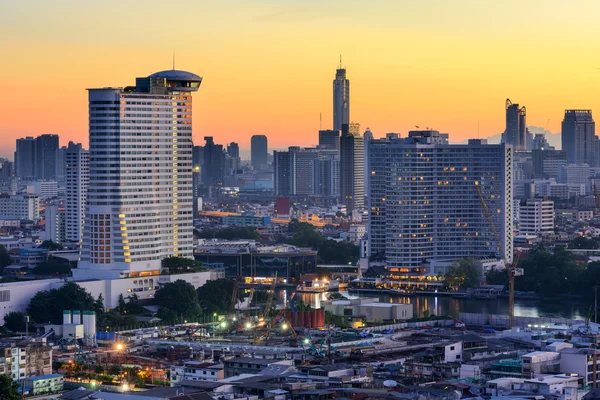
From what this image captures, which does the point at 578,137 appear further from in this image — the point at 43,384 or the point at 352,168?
the point at 43,384

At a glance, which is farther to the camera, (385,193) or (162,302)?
(385,193)

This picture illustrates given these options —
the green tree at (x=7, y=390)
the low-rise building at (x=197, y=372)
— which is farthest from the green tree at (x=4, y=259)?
the green tree at (x=7, y=390)

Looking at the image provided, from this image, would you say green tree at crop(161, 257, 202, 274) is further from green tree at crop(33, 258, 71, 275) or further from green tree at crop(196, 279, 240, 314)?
green tree at crop(33, 258, 71, 275)

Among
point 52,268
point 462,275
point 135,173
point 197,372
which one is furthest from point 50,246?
point 197,372

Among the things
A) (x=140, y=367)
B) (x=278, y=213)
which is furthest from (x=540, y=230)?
(x=140, y=367)

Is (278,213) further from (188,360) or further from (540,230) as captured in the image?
(188,360)

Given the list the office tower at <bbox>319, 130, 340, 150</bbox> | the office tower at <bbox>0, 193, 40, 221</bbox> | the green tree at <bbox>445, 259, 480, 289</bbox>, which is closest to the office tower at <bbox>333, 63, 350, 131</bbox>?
the office tower at <bbox>319, 130, 340, 150</bbox>
